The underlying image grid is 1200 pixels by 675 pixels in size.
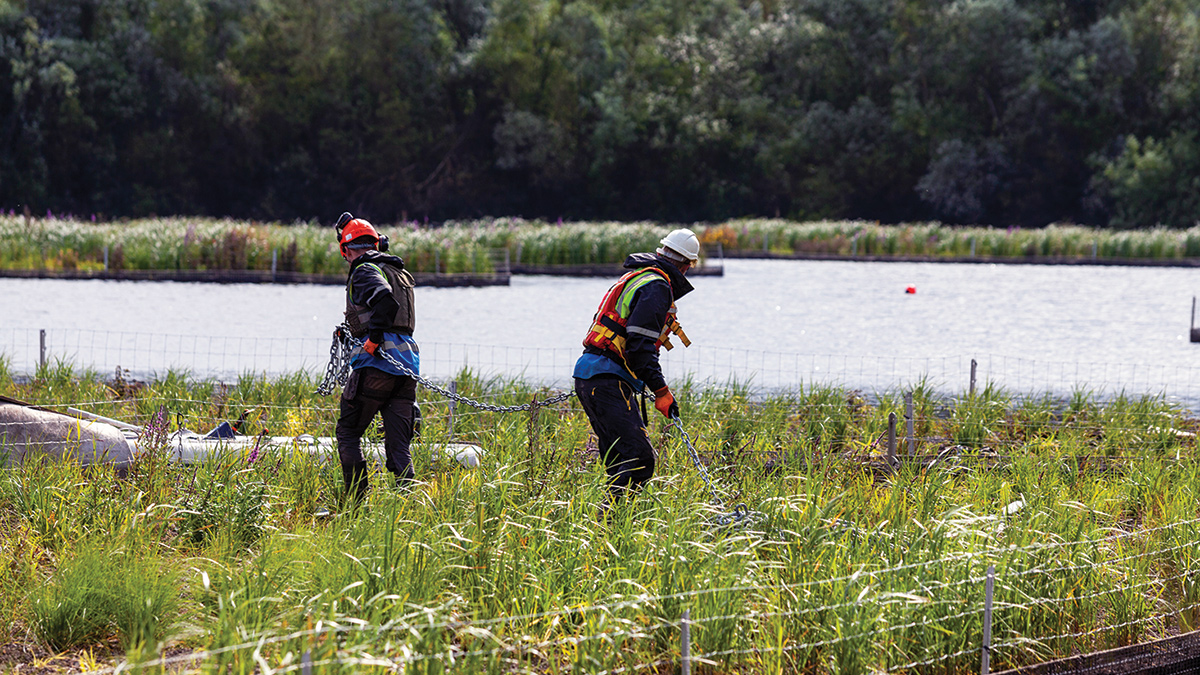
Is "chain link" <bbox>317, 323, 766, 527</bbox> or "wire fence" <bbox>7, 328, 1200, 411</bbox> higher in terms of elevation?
"chain link" <bbox>317, 323, 766, 527</bbox>

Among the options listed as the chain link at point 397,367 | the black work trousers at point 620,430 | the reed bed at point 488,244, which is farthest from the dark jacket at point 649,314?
the reed bed at point 488,244

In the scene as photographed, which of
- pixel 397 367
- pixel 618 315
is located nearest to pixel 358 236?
pixel 397 367

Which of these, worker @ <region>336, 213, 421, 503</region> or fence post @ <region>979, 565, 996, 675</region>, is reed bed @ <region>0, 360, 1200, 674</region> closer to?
fence post @ <region>979, 565, 996, 675</region>

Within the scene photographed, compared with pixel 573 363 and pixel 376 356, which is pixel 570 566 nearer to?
pixel 376 356

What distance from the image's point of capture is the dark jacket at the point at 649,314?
20.9 feet

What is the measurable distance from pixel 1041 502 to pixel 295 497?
12.1ft

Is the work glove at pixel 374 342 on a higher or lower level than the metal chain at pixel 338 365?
higher

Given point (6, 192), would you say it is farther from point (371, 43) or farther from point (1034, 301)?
point (1034, 301)

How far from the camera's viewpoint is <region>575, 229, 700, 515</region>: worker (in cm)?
646

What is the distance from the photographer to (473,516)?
17.9ft

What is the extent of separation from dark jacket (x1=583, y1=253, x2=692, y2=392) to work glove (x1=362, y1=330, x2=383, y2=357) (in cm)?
115

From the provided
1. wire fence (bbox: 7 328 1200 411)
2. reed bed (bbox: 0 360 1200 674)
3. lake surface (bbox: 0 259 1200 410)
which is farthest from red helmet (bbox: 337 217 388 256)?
wire fence (bbox: 7 328 1200 411)

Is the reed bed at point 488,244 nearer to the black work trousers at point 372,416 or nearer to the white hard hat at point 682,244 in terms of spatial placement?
the black work trousers at point 372,416

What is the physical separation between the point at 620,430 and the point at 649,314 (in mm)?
628
